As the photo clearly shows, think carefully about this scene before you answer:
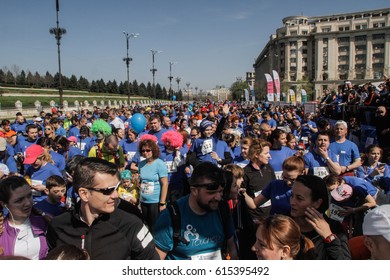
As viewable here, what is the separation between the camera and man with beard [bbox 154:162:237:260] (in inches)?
93.4

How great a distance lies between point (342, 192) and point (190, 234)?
195cm

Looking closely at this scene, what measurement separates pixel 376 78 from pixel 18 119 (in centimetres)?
9579

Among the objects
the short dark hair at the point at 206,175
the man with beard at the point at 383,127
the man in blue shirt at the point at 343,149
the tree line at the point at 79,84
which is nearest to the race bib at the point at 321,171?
the man in blue shirt at the point at 343,149

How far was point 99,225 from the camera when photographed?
213cm

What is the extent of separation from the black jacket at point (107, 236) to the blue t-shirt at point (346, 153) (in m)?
3.81

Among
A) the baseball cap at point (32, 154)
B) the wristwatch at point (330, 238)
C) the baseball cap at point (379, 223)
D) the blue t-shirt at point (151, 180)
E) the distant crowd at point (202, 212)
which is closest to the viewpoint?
the baseball cap at point (379, 223)

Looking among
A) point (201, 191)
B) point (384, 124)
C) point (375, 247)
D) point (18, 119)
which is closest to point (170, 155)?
point (201, 191)

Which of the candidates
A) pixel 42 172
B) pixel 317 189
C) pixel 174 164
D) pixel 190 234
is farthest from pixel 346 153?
pixel 42 172

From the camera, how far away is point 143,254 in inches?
85.7

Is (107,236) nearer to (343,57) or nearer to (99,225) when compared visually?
(99,225)

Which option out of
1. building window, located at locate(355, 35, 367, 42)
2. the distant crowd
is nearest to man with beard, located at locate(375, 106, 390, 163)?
the distant crowd

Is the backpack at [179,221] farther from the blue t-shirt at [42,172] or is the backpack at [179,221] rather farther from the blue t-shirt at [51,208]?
the blue t-shirt at [42,172]

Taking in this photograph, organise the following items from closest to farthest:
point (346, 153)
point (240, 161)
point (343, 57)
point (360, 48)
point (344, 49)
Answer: point (346, 153) → point (240, 161) → point (360, 48) → point (344, 49) → point (343, 57)

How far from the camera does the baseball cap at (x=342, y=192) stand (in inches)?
135
